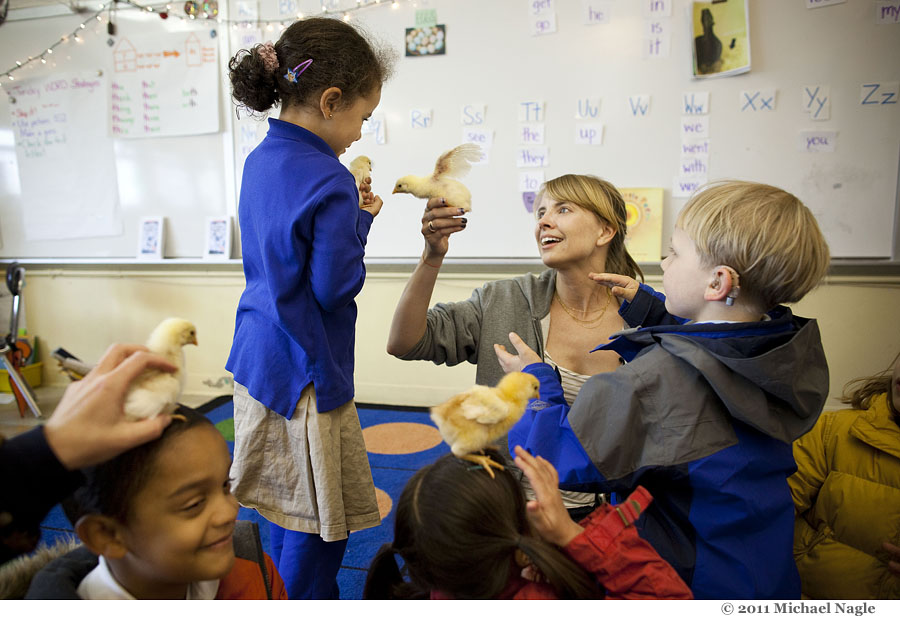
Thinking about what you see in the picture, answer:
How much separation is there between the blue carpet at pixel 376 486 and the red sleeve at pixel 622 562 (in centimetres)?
60

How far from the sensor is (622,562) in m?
0.74

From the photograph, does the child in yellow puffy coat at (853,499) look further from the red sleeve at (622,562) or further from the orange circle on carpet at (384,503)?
the orange circle on carpet at (384,503)

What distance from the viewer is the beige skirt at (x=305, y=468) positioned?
1.16 meters

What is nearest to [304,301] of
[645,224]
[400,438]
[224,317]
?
[400,438]

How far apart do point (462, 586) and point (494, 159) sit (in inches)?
98.5

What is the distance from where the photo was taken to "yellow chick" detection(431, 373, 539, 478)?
Answer: 0.74 metres

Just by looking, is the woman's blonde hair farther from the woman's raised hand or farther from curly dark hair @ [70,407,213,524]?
curly dark hair @ [70,407,213,524]

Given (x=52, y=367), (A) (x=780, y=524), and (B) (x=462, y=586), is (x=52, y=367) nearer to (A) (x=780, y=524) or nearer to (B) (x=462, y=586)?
(B) (x=462, y=586)

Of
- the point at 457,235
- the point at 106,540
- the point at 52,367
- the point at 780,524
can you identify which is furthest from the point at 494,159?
the point at 52,367

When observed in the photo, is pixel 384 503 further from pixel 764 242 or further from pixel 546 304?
pixel 764 242

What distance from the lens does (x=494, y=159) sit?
296 centimetres

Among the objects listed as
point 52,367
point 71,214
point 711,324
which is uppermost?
point 71,214
